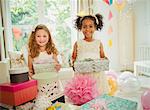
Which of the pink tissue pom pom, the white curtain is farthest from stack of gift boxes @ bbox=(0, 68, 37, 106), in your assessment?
the white curtain

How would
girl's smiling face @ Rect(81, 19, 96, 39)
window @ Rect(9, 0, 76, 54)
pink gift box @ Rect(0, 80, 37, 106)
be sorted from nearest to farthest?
pink gift box @ Rect(0, 80, 37, 106) → girl's smiling face @ Rect(81, 19, 96, 39) → window @ Rect(9, 0, 76, 54)

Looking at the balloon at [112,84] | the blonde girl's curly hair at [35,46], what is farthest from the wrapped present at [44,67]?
the balloon at [112,84]

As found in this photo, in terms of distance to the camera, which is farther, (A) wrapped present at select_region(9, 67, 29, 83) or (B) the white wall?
(B) the white wall

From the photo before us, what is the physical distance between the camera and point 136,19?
1.30m

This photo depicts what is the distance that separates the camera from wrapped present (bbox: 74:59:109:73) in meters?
0.78

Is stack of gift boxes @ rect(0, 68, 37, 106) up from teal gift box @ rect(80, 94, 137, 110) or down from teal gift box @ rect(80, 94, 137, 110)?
up

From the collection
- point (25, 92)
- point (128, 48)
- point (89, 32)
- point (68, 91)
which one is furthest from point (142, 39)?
point (25, 92)

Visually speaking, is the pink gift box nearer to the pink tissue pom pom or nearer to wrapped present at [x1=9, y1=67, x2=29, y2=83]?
wrapped present at [x1=9, y1=67, x2=29, y2=83]

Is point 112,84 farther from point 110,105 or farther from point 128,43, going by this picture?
point 128,43

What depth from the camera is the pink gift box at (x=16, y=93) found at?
53cm

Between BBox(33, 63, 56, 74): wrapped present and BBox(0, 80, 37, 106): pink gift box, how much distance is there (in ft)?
0.54

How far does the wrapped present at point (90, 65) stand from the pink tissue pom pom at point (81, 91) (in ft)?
0.39

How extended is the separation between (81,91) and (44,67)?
197mm

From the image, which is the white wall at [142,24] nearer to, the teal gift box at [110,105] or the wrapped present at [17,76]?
the teal gift box at [110,105]
